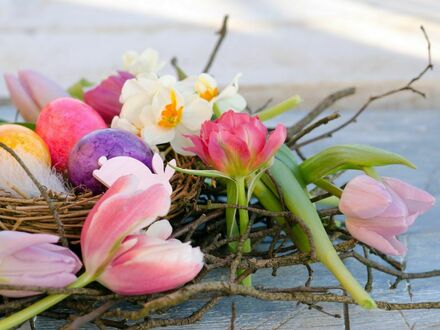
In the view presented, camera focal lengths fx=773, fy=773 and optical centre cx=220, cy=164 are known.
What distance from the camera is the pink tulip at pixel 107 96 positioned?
91 cm

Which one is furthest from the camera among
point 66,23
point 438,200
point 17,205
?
point 66,23

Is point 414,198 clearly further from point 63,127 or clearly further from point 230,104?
point 63,127

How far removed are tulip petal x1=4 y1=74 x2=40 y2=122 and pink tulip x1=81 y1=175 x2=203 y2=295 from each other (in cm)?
40

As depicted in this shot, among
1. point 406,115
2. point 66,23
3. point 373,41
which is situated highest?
point 66,23

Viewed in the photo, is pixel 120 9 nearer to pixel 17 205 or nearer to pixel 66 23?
pixel 66 23

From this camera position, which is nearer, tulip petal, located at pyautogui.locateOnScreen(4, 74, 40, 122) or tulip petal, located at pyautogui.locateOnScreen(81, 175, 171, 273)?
tulip petal, located at pyautogui.locateOnScreen(81, 175, 171, 273)

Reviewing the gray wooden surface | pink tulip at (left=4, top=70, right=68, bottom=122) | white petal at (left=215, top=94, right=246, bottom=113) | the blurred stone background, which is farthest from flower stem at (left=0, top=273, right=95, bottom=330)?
the blurred stone background

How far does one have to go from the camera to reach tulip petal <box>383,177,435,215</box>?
0.68 metres

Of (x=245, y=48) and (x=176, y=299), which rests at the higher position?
(x=245, y=48)

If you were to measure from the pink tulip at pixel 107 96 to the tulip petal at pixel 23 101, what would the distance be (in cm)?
9

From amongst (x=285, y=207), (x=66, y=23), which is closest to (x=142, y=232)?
(x=285, y=207)

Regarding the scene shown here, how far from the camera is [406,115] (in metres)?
1.41

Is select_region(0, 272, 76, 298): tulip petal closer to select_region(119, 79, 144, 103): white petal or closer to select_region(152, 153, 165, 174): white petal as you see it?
select_region(152, 153, 165, 174): white petal

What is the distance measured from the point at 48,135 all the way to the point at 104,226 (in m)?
0.26
